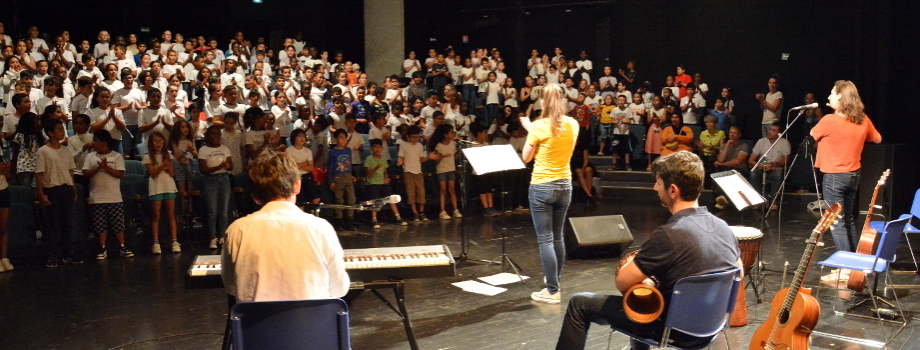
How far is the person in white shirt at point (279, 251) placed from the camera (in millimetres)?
2945

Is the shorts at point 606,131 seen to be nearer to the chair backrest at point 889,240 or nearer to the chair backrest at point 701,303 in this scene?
the chair backrest at point 889,240

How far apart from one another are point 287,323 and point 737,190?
3.33 m

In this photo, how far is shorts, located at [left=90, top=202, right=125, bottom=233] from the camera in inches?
303

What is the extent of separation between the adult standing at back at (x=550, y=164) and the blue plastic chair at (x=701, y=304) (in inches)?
83.4

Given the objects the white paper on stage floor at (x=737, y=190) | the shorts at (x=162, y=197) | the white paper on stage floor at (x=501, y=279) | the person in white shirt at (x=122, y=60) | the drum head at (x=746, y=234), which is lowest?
the white paper on stage floor at (x=501, y=279)

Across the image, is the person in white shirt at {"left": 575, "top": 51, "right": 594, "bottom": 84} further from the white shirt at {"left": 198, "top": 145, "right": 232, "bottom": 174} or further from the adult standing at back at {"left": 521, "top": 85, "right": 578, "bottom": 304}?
the adult standing at back at {"left": 521, "top": 85, "right": 578, "bottom": 304}

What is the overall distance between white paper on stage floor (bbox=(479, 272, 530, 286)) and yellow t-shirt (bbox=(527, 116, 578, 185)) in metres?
1.28

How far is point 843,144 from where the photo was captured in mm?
6281

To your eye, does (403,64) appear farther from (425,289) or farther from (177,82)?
(425,289)

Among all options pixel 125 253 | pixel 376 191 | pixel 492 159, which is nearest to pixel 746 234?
pixel 492 159

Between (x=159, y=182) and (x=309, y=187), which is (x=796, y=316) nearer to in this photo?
(x=159, y=182)

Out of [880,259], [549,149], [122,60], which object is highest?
[122,60]

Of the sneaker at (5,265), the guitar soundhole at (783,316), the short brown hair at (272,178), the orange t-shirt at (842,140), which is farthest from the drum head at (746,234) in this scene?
the sneaker at (5,265)

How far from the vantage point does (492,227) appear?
949cm
